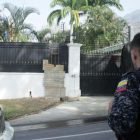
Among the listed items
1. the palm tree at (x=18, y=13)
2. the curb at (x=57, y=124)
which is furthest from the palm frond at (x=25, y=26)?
the curb at (x=57, y=124)

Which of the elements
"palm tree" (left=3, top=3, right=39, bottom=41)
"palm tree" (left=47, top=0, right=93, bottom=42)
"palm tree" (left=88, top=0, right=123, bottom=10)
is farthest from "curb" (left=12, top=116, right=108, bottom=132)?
"palm tree" (left=88, top=0, right=123, bottom=10)

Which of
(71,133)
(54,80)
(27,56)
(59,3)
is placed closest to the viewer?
(71,133)

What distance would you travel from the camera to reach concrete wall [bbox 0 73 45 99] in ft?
47.1

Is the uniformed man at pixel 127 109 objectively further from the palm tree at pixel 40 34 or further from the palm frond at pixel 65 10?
the palm frond at pixel 65 10

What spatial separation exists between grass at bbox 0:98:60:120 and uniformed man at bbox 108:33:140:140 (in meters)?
8.73

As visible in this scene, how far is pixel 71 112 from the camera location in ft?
38.6

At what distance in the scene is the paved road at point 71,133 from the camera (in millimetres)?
7289

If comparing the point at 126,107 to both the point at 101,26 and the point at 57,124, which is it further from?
the point at 101,26

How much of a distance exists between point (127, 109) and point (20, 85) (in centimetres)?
1296

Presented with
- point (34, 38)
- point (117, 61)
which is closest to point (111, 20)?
point (34, 38)

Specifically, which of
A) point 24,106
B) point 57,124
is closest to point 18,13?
point 24,106

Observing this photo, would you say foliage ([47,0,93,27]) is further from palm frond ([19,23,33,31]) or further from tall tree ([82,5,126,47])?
palm frond ([19,23,33,31])

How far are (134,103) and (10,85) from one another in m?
13.0

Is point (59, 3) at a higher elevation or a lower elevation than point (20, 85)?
higher
